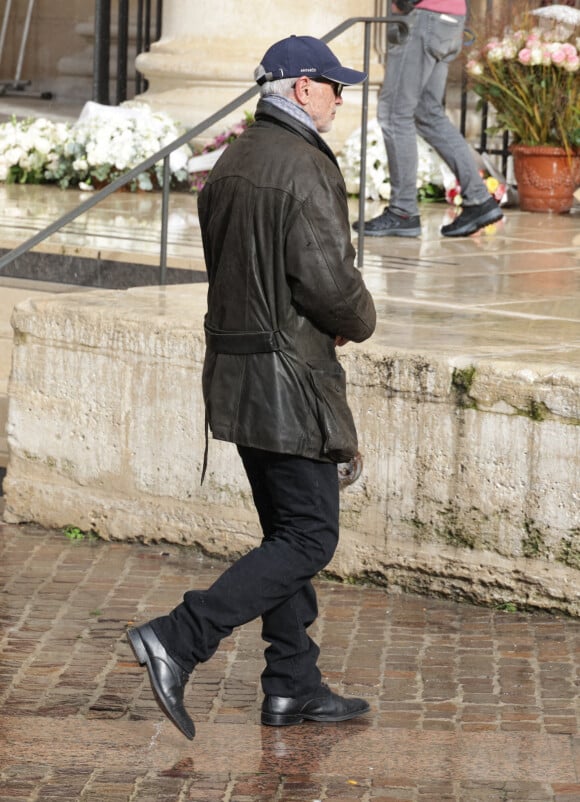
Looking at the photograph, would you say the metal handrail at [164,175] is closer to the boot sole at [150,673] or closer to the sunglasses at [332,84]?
the sunglasses at [332,84]

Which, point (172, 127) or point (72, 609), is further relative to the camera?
point (172, 127)

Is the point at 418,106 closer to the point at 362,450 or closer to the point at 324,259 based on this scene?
the point at 362,450

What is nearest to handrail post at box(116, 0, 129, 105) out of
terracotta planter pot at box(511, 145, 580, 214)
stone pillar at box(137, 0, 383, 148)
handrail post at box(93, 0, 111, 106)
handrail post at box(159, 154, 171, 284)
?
handrail post at box(93, 0, 111, 106)

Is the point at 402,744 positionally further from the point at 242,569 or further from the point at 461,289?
the point at 461,289

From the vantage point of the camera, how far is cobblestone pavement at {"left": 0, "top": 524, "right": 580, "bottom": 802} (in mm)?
3926

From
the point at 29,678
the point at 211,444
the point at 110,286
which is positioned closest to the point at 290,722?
the point at 29,678

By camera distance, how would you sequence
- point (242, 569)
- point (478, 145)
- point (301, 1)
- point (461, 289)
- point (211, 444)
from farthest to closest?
point (478, 145) → point (301, 1) → point (461, 289) → point (211, 444) → point (242, 569)

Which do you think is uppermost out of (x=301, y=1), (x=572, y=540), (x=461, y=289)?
(x=301, y=1)

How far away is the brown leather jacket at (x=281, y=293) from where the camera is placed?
3988 mm

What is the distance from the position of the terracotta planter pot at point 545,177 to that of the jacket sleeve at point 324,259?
251 inches

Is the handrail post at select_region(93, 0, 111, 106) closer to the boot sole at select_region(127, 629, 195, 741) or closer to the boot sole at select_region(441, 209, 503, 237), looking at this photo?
the boot sole at select_region(441, 209, 503, 237)

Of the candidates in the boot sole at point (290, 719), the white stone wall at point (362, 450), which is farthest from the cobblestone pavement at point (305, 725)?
the white stone wall at point (362, 450)

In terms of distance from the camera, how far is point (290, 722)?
434 centimetres

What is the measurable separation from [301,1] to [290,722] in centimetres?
792
